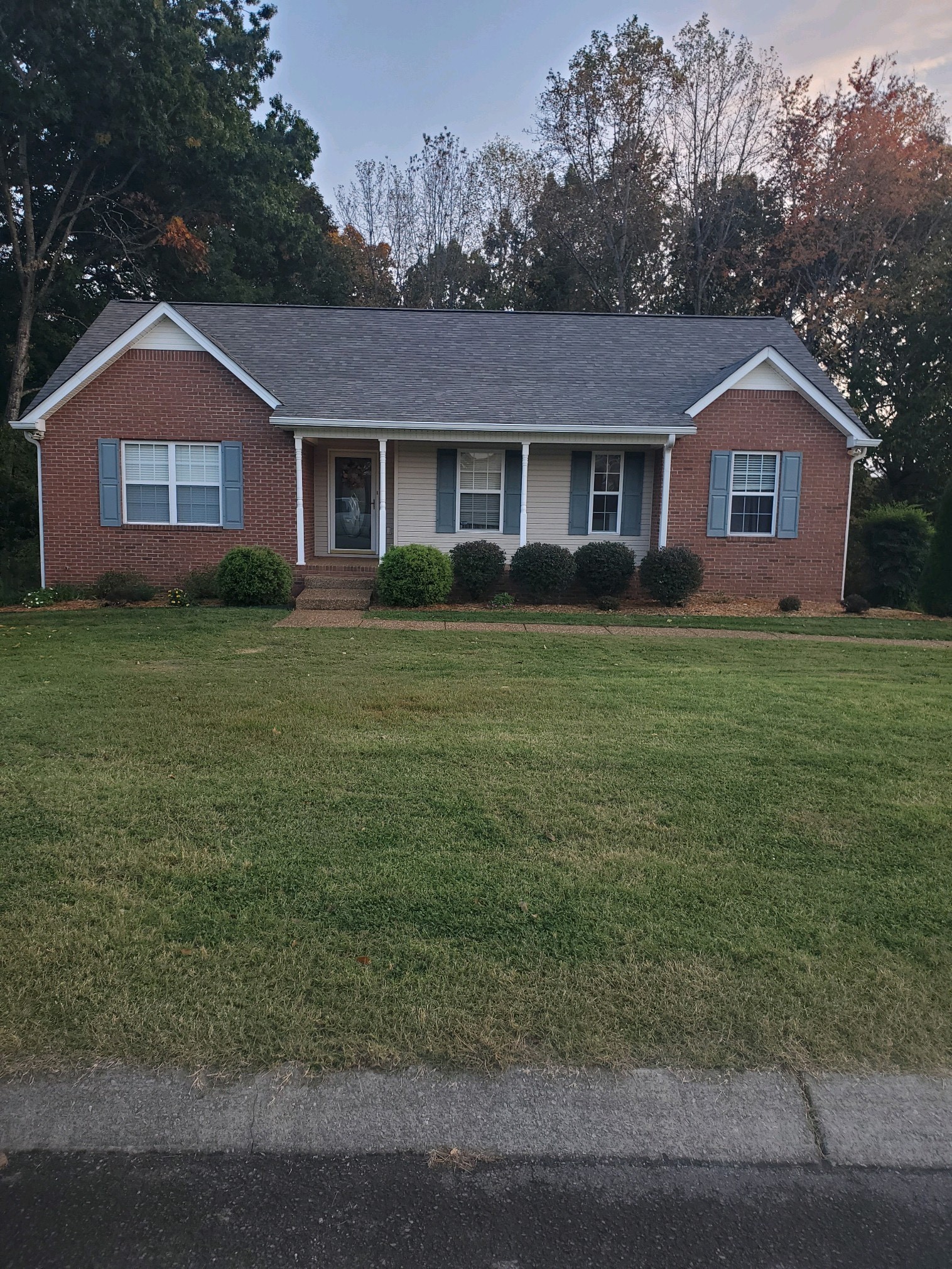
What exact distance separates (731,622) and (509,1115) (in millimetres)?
11597

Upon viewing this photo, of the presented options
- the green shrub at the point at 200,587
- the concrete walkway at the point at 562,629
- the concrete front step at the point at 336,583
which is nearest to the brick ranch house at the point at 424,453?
the concrete front step at the point at 336,583

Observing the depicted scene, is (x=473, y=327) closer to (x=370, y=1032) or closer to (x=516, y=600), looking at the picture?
(x=516, y=600)

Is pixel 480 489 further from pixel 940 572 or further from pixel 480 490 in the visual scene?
pixel 940 572

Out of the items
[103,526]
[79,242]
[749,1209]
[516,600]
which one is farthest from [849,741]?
[79,242]

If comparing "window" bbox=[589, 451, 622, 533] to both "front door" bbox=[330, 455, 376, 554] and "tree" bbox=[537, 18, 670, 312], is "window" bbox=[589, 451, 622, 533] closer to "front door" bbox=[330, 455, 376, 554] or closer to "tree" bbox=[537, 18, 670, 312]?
"front door" bbox=[330, 455, 376, 554]

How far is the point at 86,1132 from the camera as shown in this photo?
2662 millimetres

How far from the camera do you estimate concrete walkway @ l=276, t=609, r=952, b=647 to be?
12031mm

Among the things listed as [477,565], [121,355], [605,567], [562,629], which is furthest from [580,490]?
[121,355]

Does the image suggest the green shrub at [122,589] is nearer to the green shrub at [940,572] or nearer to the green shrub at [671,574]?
the green shrub at [671,574]

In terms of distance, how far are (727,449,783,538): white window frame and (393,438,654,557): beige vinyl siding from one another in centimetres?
145

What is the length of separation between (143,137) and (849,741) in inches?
925

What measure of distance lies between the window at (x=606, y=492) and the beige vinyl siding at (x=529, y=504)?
9.3 inches

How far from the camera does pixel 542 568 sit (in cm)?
1498

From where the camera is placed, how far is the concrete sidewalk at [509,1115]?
104 inches
